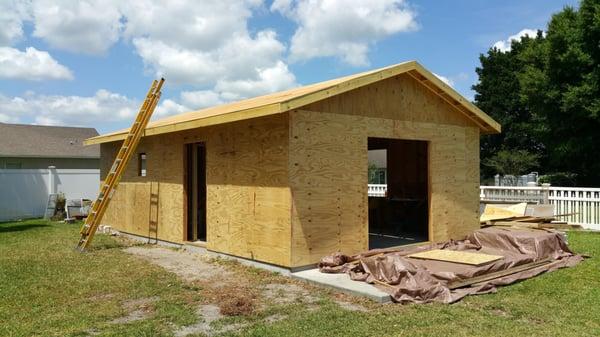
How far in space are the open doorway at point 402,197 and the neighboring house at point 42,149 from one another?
1853cm

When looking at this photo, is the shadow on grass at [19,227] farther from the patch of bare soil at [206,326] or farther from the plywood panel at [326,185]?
the patch of bare soil at [206,326]

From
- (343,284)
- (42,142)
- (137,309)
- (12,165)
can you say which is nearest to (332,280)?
(343,284)

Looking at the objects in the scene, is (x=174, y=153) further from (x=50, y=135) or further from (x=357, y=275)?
(x=50, y=135)

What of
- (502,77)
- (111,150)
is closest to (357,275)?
(111,150)

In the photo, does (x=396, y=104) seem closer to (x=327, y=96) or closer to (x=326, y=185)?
(x=327, y=96)

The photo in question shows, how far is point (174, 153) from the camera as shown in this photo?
36.5 feet

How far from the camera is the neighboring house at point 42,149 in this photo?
80.1ft

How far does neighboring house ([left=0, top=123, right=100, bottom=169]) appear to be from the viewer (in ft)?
80.1

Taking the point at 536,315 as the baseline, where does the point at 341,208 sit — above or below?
above

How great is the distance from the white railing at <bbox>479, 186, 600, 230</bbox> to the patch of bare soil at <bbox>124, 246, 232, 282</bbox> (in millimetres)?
9014

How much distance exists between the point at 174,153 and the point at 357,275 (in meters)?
5.70

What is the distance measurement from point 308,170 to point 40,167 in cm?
2199

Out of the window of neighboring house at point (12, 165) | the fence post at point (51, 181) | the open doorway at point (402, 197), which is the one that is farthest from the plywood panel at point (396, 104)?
the window of neighboring house at point (12, 165)

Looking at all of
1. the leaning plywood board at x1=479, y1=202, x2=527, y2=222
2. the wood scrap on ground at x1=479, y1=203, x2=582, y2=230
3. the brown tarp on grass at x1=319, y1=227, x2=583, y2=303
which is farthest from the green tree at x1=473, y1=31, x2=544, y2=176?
the brown tarp on grass at x1=319, y1=227, x2=583, y2=303
